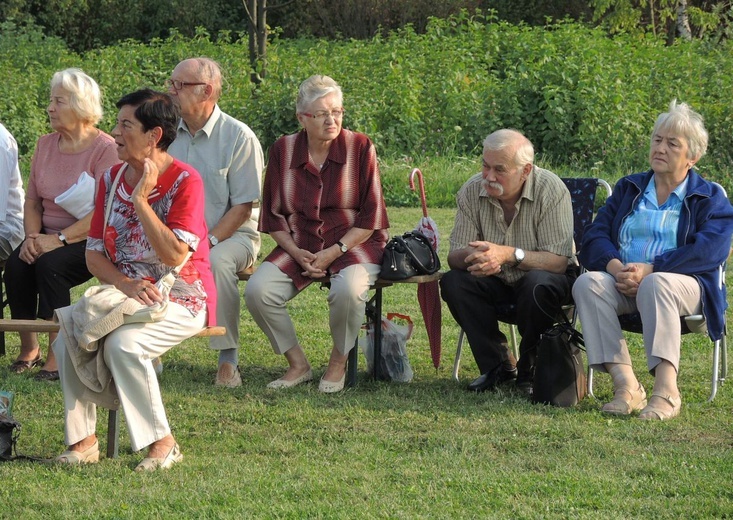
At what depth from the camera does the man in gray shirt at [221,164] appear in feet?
19.2

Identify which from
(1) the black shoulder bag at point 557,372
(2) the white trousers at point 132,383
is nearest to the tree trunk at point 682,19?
(1) the black shoulder bag at point 557,372

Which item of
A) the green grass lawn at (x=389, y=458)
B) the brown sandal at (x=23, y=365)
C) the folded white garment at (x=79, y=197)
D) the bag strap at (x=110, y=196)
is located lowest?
the brown sandal at (x=23, y=365)

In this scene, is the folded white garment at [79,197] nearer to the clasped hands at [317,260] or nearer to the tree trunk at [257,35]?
the clasped hands at [317,260]

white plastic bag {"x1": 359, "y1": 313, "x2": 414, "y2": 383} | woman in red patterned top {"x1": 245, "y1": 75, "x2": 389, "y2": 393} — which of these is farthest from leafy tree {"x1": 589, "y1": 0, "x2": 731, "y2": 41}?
white plastic bag {"x1": 359, "y1": 313, "x2": 414, "y2": 383}

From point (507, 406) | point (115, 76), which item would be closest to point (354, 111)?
point (115, 76)

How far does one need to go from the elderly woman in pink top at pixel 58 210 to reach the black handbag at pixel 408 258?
5.21 ft

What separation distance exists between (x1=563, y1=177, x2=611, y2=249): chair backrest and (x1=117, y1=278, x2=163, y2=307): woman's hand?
8.19 feet

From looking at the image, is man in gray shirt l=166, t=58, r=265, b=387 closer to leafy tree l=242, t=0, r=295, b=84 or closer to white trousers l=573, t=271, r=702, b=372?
white trousers l=573, t=271, r=702, b=372

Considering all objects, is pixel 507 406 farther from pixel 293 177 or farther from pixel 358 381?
pixel 293 177

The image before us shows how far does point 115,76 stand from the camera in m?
16.4

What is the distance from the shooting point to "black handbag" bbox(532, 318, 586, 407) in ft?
17.0

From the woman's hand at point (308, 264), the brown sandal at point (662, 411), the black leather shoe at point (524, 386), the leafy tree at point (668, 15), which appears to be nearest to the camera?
the brown sandal at point (662, 411)

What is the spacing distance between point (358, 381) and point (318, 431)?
1.00 meters

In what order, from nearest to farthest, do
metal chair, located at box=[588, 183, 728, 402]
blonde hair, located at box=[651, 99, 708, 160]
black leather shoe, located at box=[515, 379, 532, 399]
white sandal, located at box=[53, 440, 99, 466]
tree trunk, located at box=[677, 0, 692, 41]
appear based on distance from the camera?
white sandal, located at box=[53, 440, 99, 466]
metal chair, located at box=[588, 183, 728, 402]
blonde hair, located at box=[651, 99, 708, 160]
black leather shoe, located at box=[515, 379, 532, 399]
tree trunk, located at box=[677, 0, 692, 41]
